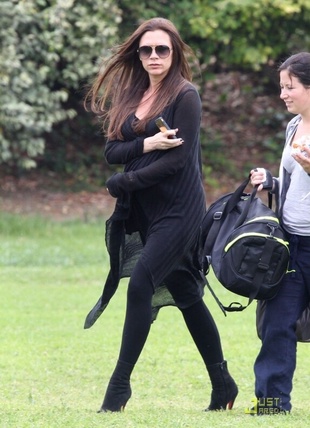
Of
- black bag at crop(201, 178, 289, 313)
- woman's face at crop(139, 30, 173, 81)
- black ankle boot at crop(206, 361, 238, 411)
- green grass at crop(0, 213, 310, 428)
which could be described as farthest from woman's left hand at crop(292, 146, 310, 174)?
black ankle boot at crop(206, 361, 238, 411)

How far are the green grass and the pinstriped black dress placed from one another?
2.35 ft

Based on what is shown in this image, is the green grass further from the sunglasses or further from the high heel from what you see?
the sunglasses

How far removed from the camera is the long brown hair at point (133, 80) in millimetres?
5684

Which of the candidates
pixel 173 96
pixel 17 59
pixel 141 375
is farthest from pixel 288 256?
pixel 17 59

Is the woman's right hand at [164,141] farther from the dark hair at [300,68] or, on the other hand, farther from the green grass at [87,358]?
the green grass at [87,358]

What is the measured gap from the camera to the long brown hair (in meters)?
5.68

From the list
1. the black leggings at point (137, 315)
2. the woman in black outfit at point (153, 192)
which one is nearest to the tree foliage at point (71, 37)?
the woman in black outfit at point (153, 192)

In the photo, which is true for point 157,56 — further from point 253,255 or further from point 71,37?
point 71,37

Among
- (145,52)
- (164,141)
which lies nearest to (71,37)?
(145,52)

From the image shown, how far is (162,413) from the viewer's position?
5.59 meters

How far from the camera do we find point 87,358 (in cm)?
809

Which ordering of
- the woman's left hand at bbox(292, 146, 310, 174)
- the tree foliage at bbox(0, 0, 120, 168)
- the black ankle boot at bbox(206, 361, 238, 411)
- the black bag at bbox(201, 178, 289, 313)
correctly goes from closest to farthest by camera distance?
the woman's left hand at bbox(292, 146, 310, 174)
the black bag at bbox(201, 178, 289, 313)
the black ankle boot at bbox(206, 361, 238, 411)
the tree foliage at bbox(0, 0, 120, 168)

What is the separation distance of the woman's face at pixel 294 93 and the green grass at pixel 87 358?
1497 millimetres

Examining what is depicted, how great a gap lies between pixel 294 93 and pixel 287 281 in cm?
92
